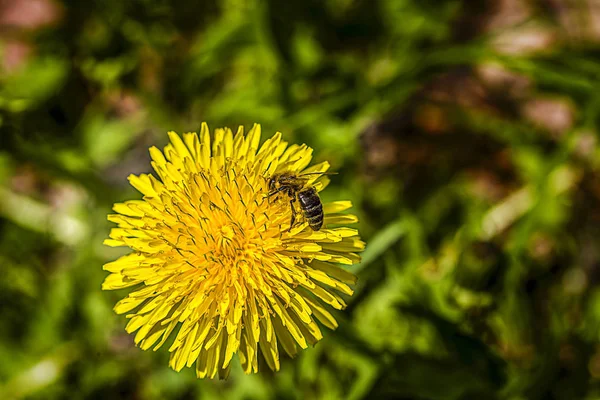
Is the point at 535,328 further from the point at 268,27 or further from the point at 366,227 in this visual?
the point at 268,27

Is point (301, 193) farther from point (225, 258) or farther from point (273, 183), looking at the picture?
point (225, 258)

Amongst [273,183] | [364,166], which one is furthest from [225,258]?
[364,166]

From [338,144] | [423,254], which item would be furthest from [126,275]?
[423,254]

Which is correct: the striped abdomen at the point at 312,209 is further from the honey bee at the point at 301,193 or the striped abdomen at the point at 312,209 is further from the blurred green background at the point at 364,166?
the blurred green background at the point at 364,166

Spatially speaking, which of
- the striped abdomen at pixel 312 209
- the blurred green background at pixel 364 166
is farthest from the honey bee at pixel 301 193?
the blurred green background at pixel 364 166

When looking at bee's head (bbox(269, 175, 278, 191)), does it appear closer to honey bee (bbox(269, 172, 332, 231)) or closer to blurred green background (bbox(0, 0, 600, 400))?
honey bee (bbox(269, 172, 332, 231))
